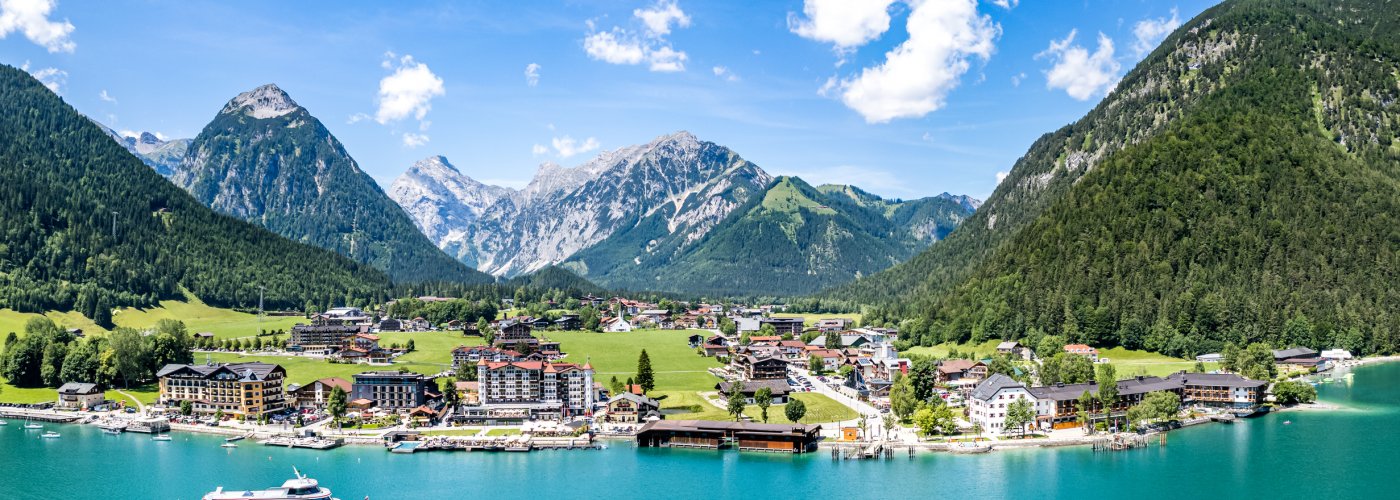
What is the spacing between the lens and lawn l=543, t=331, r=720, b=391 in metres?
142

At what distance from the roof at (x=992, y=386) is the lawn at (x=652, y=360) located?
3873 cm

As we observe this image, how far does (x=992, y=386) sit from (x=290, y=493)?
63.6m

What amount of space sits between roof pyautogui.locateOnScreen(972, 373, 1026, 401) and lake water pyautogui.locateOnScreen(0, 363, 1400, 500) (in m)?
9.67

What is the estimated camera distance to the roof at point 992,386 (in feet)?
340

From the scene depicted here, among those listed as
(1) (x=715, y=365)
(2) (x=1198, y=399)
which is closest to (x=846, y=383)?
(1) (x=715, y=365)

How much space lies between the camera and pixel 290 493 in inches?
3086

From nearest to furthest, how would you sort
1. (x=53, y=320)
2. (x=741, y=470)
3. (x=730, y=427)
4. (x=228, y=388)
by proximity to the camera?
(x=741, y=470) < (x=730, y=427) < (x=228, y=388) < (x=53, y=320)

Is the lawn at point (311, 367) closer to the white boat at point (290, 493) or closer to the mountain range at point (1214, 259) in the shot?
the white boat at point (290, 493)

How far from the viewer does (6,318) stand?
172 m

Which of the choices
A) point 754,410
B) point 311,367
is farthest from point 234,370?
point 754,410

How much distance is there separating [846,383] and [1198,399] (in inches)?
1638

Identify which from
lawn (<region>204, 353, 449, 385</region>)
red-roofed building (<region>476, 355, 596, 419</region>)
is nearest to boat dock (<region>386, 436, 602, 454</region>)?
red-roofed building (<region>476, 355, 596, 419</region>)

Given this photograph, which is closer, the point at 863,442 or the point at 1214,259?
the point at 863,442

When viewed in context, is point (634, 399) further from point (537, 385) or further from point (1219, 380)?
point (1219, 380)
